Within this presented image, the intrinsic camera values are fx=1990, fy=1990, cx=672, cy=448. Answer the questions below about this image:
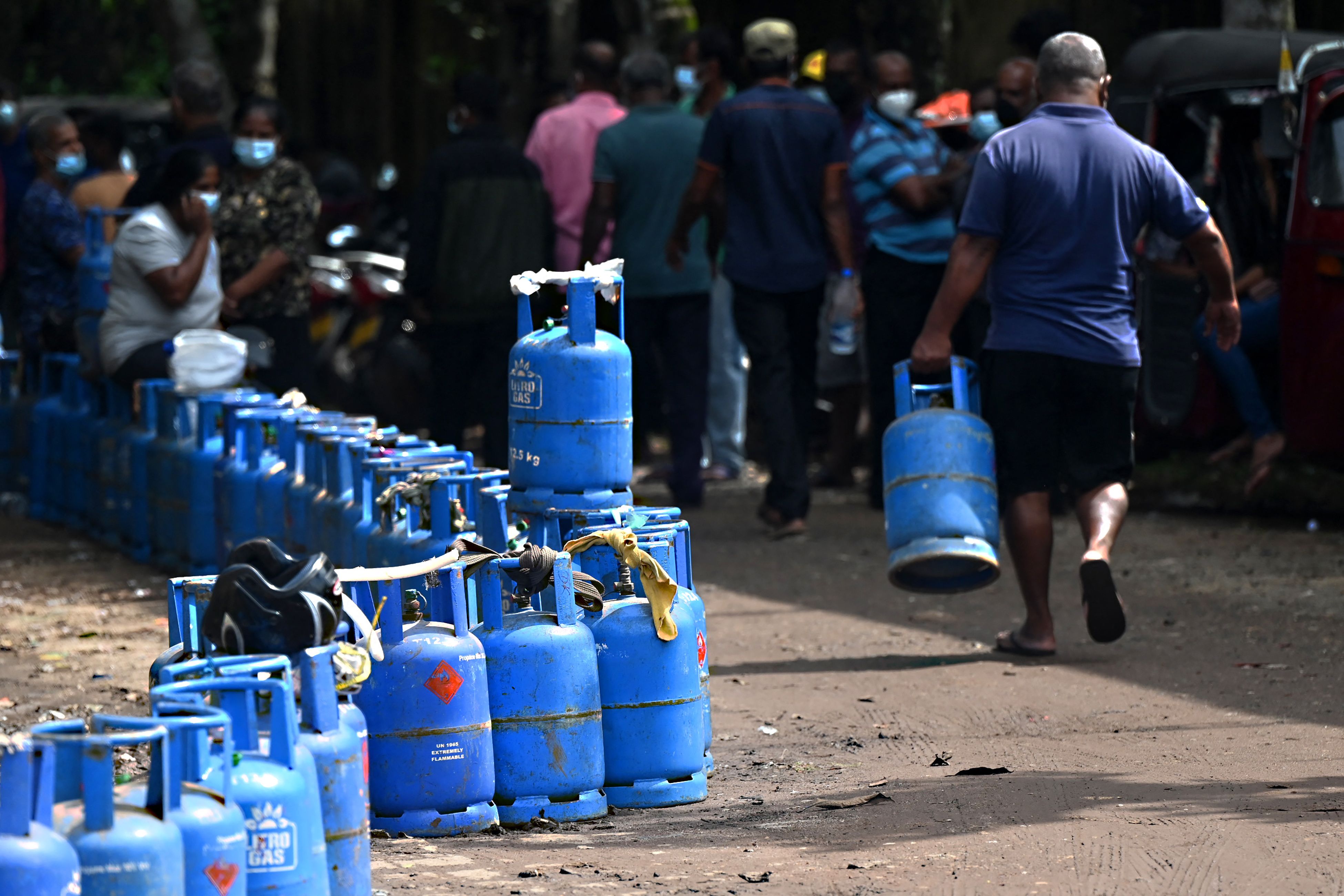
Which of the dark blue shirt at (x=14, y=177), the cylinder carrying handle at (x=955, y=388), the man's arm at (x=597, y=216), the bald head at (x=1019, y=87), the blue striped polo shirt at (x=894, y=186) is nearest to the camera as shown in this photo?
the cylinder carrying handle at (x=955, y=388)

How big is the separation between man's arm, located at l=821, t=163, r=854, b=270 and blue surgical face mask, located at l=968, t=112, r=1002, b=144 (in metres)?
0.65

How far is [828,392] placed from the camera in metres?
10.9

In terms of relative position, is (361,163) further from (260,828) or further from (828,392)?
(260,828)

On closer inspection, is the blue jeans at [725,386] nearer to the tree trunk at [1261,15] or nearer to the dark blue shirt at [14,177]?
the tree trunk at [1261,15]

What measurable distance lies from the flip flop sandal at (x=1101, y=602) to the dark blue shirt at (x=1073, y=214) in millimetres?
727

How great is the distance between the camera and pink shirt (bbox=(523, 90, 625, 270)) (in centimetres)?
1058

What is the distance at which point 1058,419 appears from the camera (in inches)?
268

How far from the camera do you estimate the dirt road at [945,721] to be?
431cm

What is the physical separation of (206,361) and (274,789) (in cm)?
535

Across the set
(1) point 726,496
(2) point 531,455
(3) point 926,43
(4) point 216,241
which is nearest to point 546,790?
(2) point 531,455

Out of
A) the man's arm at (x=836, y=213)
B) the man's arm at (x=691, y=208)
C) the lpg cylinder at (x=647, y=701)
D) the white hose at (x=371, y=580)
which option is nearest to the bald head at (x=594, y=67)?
the man's arm at (x=691, y=208)

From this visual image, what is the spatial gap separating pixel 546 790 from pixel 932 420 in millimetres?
2394

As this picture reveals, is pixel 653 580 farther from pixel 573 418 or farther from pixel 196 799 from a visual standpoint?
pixel 196 799

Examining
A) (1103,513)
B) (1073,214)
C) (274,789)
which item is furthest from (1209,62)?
(274,789)
